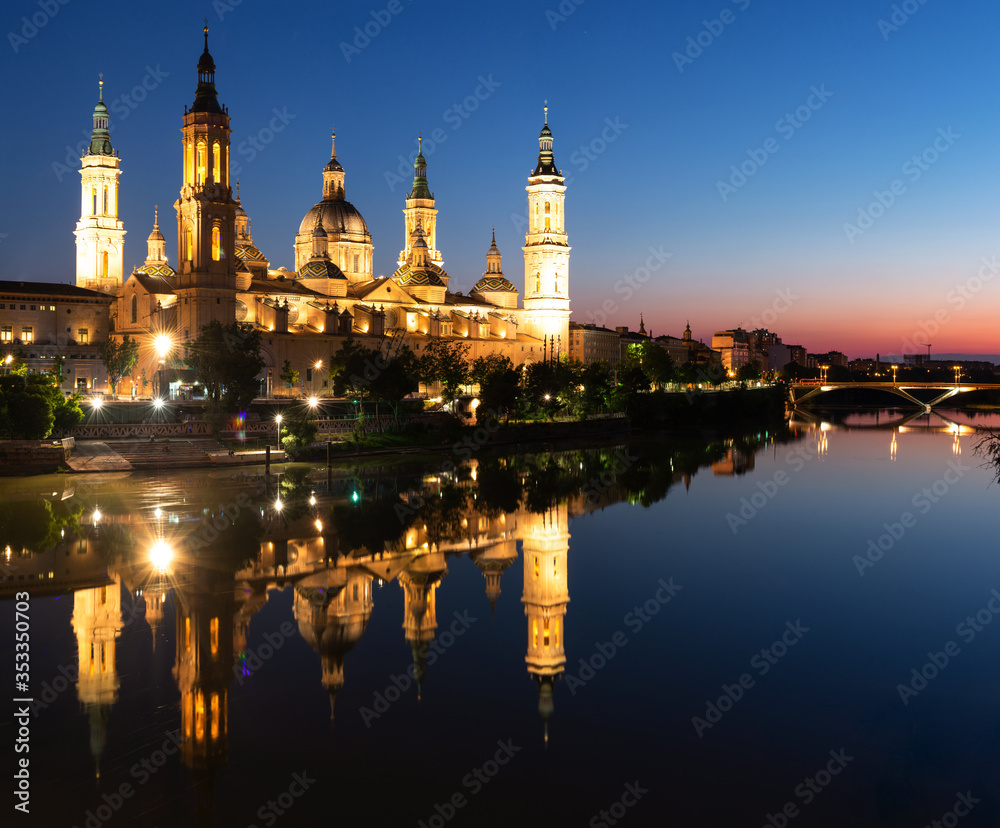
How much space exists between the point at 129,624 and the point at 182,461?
18.1m

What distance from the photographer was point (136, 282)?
175 feet

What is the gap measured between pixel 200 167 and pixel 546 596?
3866 cm

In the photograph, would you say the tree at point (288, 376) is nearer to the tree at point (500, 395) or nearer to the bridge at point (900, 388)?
the tree at point (500, 395)

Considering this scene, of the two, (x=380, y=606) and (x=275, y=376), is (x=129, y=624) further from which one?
(x=275, y=376)

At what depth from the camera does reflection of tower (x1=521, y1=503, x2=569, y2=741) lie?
12.6 meters

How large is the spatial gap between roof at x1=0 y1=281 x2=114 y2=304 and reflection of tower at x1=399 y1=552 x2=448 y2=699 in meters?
42.2

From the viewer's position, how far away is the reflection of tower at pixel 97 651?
10344 millimetres

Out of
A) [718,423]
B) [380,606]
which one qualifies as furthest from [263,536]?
[718,423]

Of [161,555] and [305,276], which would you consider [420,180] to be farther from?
[161,555]

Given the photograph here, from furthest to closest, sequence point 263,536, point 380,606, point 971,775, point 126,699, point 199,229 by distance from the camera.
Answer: point 199,229
point 263,536
point 380,606
point 126,699
point 971,775

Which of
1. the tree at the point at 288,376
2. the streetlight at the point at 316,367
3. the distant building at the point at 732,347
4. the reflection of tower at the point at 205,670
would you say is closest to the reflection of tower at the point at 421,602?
the reflection of tower at the point at 205,670

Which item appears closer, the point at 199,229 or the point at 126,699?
the point at 126,699

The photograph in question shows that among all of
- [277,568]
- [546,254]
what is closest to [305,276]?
[546,254]

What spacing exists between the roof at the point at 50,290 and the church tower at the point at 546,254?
3585 centimetres
